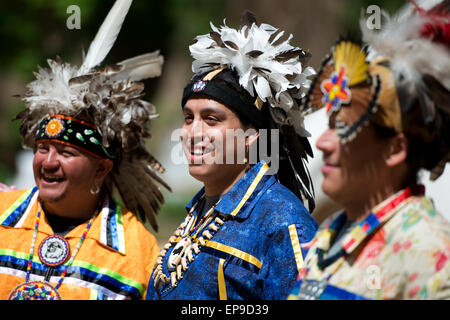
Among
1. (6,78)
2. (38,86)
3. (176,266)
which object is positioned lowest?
(176,266)

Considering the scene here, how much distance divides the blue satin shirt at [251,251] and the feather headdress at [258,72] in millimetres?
414

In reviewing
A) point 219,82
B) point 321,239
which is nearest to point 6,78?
point 219,82

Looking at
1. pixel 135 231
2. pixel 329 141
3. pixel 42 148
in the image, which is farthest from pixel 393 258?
pixel 42 148

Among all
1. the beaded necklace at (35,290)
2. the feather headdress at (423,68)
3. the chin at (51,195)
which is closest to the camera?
the feather headdress at (423,68)

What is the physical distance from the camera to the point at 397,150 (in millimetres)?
2277

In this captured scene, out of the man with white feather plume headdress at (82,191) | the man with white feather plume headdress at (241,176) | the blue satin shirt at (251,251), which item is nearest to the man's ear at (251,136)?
the man with white feather plume headdress at (241,176)

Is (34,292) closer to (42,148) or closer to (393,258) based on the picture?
(42,148)

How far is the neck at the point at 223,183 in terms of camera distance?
10.8ft

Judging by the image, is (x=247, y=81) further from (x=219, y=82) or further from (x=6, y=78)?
(x=6, y=78)

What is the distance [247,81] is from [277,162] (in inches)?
19.4

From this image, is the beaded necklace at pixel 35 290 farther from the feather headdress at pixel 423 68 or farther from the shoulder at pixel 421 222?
the feather headdress at pixel 423 68

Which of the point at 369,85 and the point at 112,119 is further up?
the point at 112,119

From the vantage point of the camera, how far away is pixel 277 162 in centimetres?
346
